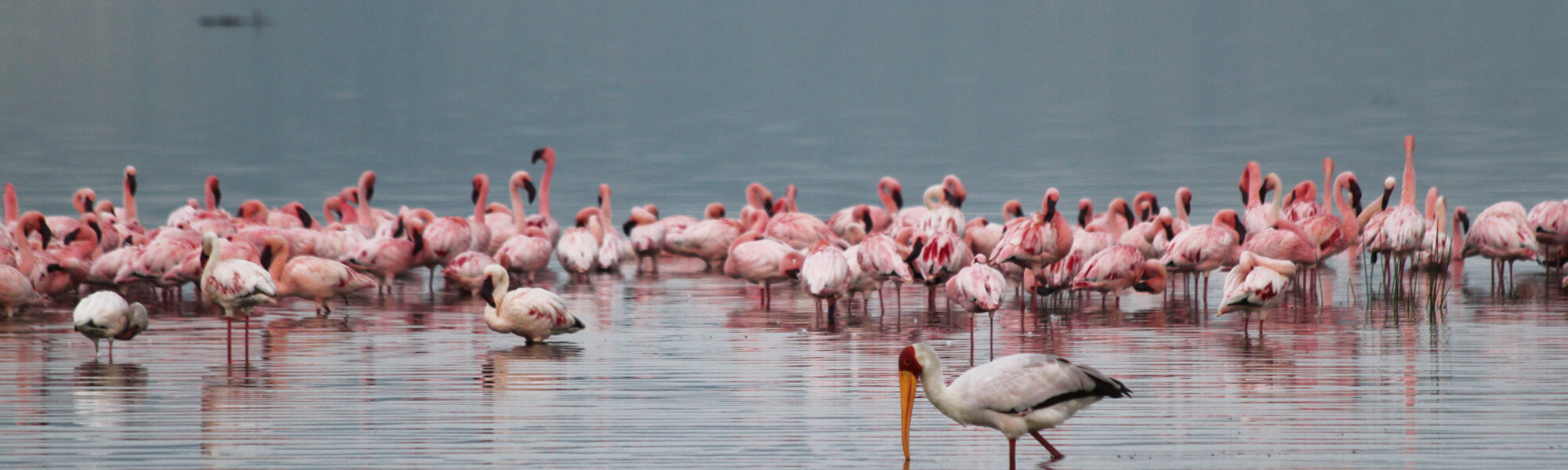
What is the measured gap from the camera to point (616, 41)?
371ft

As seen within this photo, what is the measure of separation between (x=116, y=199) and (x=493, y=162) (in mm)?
8570

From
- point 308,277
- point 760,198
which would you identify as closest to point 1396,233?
point 760,198

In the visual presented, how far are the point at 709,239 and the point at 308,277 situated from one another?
4.30m

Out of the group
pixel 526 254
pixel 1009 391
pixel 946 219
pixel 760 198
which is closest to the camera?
pixel 1009 391

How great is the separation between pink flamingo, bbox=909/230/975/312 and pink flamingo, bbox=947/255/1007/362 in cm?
102

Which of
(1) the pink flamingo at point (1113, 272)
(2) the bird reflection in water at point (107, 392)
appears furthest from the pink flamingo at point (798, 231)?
(2) the bird reflection in water at point (107, 392)

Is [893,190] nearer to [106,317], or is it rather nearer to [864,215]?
[864,215]

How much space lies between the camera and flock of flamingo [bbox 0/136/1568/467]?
11.3 meters

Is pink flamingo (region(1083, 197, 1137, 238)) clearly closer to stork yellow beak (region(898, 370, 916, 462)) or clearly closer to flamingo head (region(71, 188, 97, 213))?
stork yellow beak (region(898, 370, 916, 462))

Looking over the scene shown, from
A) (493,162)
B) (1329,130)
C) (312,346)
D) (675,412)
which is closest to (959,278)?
(675,412)

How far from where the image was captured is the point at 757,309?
13336 mm

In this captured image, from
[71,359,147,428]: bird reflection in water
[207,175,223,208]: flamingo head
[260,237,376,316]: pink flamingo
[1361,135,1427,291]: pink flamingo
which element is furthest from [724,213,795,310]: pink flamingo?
[207,175,223,208]: flamingo head

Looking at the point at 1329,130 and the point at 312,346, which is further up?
the point at 1329,130

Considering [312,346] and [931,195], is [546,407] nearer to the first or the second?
[312,346]
